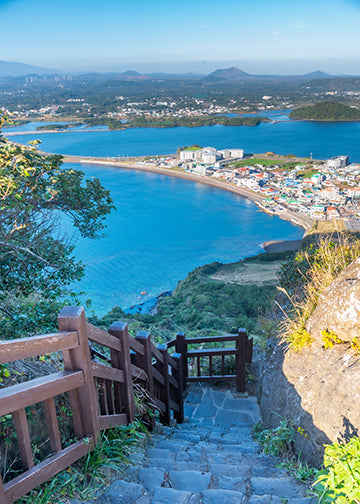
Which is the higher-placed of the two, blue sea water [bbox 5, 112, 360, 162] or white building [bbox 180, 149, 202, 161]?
blue sea water [bbox 5, 112, 360, 162]

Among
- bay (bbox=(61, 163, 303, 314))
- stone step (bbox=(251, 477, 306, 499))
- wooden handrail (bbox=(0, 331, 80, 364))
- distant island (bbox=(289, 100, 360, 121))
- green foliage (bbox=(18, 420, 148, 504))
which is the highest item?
distant island (bbox=(289, 100, 360, 121))

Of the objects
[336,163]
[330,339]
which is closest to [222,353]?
[330,339]

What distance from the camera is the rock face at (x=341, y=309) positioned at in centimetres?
259

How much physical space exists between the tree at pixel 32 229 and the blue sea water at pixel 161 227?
66.3 ft

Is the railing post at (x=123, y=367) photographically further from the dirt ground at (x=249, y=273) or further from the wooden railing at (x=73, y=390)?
the dirt ground at (x=249, y=273)

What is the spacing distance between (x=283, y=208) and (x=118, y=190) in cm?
2265

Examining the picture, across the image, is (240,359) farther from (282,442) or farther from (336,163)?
(336,163)

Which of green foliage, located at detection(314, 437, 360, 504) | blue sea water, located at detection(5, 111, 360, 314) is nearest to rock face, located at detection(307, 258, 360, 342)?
green foliage, located at detection(314, 437, 360, 504)

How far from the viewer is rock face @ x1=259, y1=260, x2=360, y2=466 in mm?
2297

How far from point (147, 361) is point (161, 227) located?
3906cm

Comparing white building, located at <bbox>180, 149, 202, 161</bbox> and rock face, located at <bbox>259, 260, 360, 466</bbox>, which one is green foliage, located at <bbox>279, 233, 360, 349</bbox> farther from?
white building, located at <bbox>180, 149, 202, 161</bbox>

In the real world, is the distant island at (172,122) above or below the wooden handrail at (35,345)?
above

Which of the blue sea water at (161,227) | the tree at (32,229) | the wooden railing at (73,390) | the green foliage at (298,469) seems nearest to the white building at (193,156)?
the blue sea water at (161,227)

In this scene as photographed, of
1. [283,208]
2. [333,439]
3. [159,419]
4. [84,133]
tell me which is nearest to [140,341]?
[159,419]
